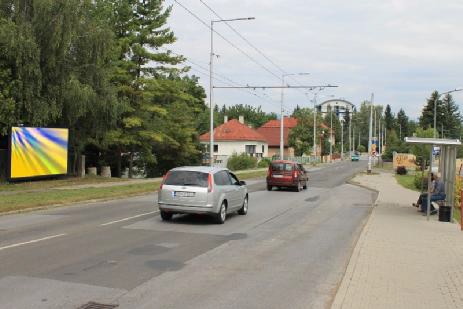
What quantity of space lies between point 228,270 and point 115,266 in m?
1.82

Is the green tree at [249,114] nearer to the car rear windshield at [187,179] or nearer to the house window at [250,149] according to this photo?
the house window at [250,149]

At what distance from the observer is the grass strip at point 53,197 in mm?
17141

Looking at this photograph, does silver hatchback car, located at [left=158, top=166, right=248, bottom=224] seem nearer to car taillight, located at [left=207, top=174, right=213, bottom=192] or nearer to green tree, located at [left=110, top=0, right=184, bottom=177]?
car taillight, located at [left=207, top=174, right=213, bottom=192]

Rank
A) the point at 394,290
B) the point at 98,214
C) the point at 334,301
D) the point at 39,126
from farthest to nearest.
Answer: the point at 39,126, the point at 98,214, the point at 394,290, the point at 334,301

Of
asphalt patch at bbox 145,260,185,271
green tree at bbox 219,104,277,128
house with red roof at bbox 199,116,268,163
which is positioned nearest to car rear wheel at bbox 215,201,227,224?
asphalt patch at bbox 145,260,185,271

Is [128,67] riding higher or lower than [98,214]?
higher

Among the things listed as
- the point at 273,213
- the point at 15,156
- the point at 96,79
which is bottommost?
the point at 273,213

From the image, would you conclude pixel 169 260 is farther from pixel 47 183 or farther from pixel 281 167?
pixel 281 167

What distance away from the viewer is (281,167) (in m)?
29.2

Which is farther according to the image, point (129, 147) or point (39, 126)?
point (129, 147)

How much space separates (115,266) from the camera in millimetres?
8648

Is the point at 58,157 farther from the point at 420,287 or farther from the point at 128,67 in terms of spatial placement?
the point at 420,287

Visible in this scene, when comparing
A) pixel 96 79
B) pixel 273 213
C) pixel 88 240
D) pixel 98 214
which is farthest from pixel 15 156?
pixel 88 240

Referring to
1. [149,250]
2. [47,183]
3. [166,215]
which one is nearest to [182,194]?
[166,215]
